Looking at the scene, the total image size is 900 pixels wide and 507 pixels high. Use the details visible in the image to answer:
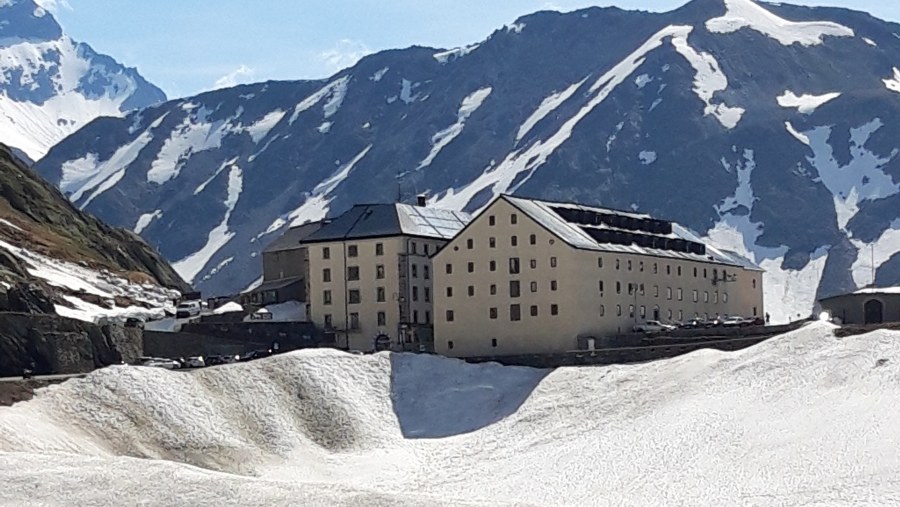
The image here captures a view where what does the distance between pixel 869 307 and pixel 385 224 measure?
3806 centimetres

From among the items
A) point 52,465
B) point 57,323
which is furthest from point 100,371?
point 52,465

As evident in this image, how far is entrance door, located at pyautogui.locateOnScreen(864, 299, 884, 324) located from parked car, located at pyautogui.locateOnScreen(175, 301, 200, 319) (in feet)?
189

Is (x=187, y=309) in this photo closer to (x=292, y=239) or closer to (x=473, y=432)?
(x=292, y=239)

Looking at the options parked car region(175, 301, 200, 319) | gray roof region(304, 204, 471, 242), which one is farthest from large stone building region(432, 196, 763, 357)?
parked car region(175, 301, 200, 319)

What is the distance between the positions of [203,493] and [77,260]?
366ft

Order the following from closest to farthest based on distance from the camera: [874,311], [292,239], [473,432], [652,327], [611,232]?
[473,432] → [874,311] → [652,327] → [611,232] → [292,239]

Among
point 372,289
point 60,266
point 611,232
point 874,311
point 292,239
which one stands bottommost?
point 874,311

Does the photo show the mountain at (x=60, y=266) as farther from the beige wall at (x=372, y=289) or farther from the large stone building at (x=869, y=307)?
the large stone building at (x=869, y=307)

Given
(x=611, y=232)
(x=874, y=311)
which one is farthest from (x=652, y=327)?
(x=874, y=311)

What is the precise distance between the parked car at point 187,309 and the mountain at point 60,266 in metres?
2.24

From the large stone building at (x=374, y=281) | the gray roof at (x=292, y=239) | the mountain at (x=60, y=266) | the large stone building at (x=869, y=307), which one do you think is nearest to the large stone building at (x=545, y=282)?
the large stone building at (x=374, y=281)

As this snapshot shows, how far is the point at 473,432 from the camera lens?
98.6 m

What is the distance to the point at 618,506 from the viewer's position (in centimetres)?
7512

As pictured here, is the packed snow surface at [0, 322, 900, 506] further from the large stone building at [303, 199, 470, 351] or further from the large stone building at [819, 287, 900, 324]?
the large stone building at [819, 287, 900, 324]
